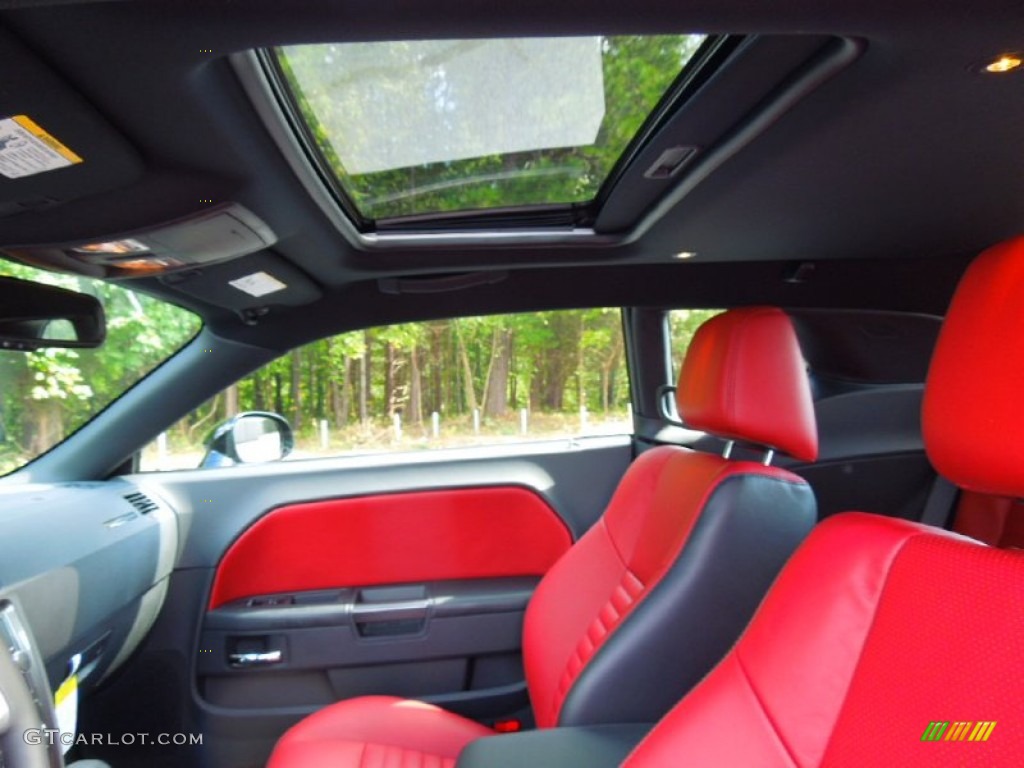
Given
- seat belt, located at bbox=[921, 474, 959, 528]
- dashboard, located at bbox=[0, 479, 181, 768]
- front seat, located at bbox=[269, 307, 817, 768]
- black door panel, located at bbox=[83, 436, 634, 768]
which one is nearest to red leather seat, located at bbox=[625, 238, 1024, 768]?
front seat, located at bbox=[269, 307, 817, 768]

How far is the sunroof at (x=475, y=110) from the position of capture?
43.6 inches

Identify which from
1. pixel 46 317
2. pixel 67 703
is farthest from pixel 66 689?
pixel 46 317

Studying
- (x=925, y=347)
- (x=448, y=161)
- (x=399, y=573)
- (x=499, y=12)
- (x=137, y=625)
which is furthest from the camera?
(x=925, y=347)

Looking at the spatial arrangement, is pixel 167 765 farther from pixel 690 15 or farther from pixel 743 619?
pixel 690 15

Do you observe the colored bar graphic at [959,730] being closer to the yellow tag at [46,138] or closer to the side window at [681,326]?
the yellow tag at [46,138]

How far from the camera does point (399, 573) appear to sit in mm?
2486

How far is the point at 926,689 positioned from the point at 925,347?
2.13 meters

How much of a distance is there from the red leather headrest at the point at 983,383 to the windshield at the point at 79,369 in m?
1.82

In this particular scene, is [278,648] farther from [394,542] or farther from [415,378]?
[415,378]

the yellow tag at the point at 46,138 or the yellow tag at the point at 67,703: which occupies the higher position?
the yellow tag at the point at 46,138

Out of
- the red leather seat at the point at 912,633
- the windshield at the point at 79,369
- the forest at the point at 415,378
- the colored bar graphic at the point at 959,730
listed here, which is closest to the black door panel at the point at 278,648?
the forest at the point at 415,378

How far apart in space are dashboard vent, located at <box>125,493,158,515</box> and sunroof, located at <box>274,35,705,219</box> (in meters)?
1.18

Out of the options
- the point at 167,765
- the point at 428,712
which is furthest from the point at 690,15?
the point at 167,765

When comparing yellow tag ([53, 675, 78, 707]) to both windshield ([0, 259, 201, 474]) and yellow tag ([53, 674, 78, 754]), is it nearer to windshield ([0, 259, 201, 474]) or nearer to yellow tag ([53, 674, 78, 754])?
yellow tag ([53, 674, 78, 754])
